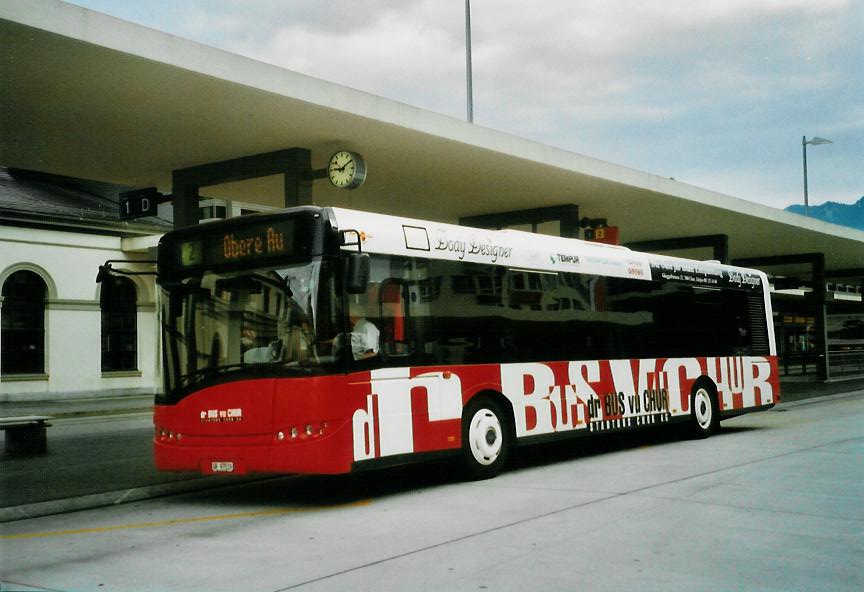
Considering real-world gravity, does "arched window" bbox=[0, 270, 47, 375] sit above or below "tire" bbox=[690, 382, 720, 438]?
above

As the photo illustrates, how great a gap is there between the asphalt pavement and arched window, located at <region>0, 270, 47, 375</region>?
11.2m

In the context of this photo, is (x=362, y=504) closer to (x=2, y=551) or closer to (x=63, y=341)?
(x=2, y=551)

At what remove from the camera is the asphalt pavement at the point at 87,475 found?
9.95 meters

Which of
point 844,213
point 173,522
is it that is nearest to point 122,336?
point 173,522

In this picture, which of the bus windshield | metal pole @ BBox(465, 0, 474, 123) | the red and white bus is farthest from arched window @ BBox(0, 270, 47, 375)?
the bus windshield

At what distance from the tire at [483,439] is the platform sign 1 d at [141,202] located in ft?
29.8

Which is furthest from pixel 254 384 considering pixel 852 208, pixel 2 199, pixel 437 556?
pixel 852 208

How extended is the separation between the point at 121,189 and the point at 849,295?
1986 inches

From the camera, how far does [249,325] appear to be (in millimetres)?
9688

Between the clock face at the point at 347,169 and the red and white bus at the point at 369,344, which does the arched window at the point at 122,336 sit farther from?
the red and white bus at the point at 369,344

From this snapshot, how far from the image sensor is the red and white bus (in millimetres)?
9484

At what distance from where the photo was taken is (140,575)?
654cm

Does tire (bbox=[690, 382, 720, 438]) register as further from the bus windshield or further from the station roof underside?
the bus windshield

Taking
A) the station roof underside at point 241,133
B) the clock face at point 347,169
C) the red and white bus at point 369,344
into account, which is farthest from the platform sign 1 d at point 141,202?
the red and white bus at point 369,344
